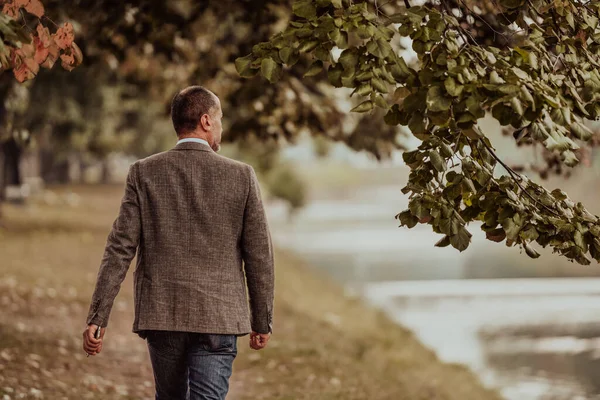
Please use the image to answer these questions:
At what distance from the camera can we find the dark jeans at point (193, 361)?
434 cm

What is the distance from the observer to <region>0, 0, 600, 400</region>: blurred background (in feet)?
30.8

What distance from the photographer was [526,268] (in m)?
25.9

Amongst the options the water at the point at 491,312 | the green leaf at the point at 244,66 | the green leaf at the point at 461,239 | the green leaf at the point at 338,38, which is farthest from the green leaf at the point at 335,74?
the water at the point at 491,312

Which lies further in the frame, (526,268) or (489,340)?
(526,268)

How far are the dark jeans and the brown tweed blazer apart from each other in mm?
82

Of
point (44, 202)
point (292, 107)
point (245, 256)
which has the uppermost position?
point (44, 202)

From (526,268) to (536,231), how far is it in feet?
72.7

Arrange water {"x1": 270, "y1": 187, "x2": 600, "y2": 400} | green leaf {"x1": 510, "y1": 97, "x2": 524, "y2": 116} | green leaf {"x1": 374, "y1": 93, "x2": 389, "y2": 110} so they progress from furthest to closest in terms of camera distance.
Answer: water {"x1": 270, "y1": 187, "x2": 600, "y2": 400}
green leaf {"x1": 374, "y1": 93, "x2": 389, "y2": 110}
green leaf {"x1": 510, "y1": 97, "x2": 524, "y2": 116}

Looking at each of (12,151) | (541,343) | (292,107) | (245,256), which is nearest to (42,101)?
(12,151)

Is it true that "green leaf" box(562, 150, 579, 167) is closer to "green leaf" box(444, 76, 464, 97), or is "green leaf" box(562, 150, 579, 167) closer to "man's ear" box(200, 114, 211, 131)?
"green leaf" box(444, 76, 464, 97)

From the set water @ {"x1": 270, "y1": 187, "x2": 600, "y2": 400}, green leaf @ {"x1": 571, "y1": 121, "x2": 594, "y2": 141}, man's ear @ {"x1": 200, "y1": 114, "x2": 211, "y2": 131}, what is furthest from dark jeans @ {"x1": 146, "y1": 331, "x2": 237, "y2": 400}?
water @ {"x1": 270, "y1": 187, "x2": 600, "y2": 400}

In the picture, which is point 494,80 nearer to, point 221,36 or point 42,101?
point 221,36

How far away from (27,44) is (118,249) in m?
1.02

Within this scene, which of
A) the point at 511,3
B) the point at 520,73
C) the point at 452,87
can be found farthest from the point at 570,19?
the point at 452,87
